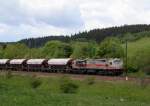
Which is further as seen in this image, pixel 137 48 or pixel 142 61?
pixel 137 48

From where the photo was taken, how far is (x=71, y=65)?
88000 mm

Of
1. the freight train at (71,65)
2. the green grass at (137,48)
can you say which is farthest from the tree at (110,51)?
the freight train at (71,65)

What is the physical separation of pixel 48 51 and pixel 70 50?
36.0ft

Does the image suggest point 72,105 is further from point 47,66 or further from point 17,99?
point 47,66

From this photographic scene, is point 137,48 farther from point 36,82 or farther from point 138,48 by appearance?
point 36,82

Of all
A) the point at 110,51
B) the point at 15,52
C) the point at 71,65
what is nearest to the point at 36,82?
the point at 71,65

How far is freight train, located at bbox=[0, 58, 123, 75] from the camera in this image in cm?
7838

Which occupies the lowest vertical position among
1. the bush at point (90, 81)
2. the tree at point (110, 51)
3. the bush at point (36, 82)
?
the bush at point (36, 82)

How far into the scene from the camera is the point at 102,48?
108 meters

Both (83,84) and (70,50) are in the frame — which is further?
(70,50)

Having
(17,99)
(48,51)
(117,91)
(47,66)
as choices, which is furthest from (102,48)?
(17,99)

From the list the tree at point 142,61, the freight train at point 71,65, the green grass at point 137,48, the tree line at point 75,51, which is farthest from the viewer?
the tree line at point 75,51

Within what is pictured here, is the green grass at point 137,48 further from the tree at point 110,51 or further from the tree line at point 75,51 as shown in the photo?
the tree line at point 75,51

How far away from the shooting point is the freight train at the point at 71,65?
78.4 m
